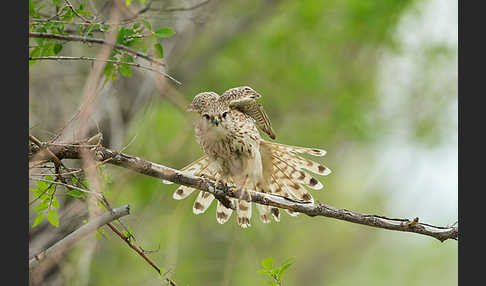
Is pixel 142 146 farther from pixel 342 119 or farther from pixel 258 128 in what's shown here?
pixel 258 128

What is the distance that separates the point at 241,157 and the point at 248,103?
1.22ft

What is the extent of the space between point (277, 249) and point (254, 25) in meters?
4.45

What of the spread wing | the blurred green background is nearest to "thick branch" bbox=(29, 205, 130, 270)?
the spread wing

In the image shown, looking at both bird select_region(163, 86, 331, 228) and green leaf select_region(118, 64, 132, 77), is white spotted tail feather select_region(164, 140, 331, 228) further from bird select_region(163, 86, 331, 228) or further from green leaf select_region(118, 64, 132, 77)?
green leaf select_region(118, 64, 132, 77)

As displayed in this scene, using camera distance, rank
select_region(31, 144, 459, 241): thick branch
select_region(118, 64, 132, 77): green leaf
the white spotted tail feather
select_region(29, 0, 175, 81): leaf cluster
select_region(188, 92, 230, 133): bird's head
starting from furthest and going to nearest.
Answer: the white spotted tail feather
select_region(188, 92, 230, 133): bird's head
select_region(118, 64, 132, 77): green leaf
select_region(29, 0, 175, 81): leaf cluster
select_region(31, 144, 459, 241): thick branch

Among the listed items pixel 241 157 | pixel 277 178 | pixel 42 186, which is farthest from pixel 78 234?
pixel 277 178

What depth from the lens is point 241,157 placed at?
3.84 m

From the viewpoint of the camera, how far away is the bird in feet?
11.6

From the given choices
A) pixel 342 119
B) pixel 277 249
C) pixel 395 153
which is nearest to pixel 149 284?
pixel 342 119

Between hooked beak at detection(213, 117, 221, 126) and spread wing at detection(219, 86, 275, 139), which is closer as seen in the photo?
hooked beak at detection(213, 117, 221, 126)

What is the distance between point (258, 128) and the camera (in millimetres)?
4133

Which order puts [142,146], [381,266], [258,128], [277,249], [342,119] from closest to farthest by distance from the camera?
[258,128] → [142,146] → [342,119] → [277,249] → [381,266]

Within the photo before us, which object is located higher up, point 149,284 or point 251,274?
point 251,274

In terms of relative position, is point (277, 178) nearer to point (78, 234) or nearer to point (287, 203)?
point (287, 203)
